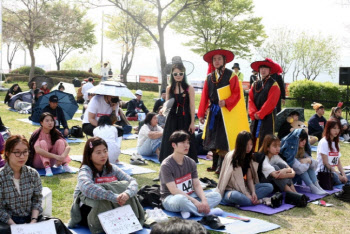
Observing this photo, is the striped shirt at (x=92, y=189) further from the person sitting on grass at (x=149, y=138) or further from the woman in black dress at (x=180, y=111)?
the person sitting on grass at (x=149, y=138)

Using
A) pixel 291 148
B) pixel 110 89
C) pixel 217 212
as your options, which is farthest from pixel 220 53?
pixel 217 212

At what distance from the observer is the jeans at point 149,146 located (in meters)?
8.63

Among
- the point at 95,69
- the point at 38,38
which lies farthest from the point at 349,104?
the point at 95,69

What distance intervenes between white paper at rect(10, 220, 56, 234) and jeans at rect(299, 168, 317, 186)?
12.6 ft

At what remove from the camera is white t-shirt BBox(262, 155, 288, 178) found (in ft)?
19.6

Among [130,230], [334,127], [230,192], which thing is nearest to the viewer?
[130,230]

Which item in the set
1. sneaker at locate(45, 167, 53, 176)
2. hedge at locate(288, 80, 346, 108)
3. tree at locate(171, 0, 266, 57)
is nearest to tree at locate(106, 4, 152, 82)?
tree at locate(171, 0, 266, 57)

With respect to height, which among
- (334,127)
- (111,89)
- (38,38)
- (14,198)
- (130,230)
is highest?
(38,38)

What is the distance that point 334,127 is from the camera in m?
6.86

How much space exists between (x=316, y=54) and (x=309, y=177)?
34.9 m

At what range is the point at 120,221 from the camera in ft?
14.2

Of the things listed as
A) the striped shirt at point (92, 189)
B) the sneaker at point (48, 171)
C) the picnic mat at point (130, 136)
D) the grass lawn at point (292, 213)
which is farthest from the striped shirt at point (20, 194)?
the picnic mat at point (130, 136)

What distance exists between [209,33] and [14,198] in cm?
2714

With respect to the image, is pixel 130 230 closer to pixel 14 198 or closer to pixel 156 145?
pixel 14 198
